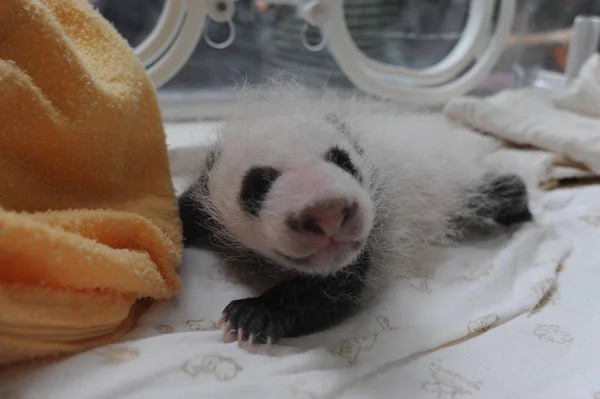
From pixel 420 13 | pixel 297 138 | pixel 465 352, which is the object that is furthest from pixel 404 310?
pixel 420 13

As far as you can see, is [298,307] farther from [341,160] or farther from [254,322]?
[341,160]

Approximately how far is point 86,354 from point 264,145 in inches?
14.5

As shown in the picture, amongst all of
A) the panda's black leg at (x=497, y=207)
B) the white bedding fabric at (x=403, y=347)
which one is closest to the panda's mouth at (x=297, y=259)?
the white bedding fabric at (x=403, y=347)

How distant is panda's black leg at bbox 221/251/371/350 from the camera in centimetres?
77

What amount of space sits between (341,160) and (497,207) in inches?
19.9

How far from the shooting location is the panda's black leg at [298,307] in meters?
0.77

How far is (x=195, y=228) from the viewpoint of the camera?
1046mm

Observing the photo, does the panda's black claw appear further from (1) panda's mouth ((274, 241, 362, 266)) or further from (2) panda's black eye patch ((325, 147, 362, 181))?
(2) panda's black eye patch ((325, 147, 362, 181))

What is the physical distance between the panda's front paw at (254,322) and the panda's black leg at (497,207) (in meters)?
0.53

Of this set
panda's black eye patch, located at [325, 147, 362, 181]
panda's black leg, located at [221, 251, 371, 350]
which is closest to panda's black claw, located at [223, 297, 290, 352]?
panda's black leg, located at [221, 251, 371, 350]

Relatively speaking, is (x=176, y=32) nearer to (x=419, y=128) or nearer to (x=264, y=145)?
(x=419, y=128)

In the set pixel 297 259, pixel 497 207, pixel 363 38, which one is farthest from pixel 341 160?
pixel 363 38

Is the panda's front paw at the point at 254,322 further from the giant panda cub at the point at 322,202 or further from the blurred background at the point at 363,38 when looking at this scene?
the blurred background at the point at 363,38

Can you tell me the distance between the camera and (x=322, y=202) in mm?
710
